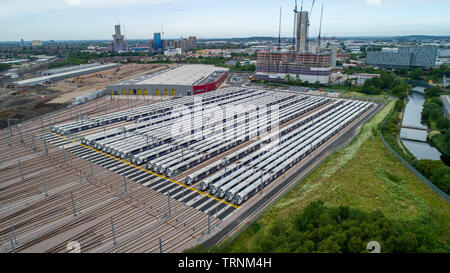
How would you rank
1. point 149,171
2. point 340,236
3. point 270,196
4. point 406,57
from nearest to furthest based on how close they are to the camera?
point 340,236, point 270,196, point 149,171, point 406,57

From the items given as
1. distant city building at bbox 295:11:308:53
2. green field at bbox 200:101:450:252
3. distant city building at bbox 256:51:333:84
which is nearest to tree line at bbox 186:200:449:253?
green field at bbox 200:101:450:252

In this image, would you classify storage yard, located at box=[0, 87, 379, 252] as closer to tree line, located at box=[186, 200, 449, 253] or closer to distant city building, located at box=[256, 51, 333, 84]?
tree line, located at box=[186, 200, 449, 253]

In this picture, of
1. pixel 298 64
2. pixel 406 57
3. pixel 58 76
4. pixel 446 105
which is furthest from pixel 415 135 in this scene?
pixel 58 76

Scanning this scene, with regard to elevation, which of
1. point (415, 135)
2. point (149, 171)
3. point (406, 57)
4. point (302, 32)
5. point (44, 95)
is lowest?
point (415, 135)

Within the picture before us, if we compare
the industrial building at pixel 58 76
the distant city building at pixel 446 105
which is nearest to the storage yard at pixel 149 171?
the distant city building at pixel 446 105

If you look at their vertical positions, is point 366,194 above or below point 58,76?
below

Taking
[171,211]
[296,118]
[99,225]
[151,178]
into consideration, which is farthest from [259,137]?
[99,225]

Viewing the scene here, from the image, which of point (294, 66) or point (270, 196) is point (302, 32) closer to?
point (294, 66)
